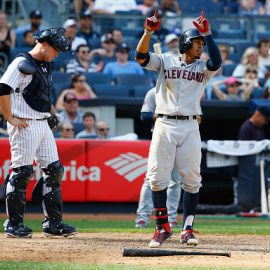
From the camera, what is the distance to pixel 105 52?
1695 centimetres

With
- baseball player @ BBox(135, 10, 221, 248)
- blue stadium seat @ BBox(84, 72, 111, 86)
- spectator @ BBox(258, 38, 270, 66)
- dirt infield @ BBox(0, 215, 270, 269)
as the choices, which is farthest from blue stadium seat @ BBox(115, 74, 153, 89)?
baseball player @ BBox(135, 10, 221, 248)

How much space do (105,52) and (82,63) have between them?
2.93ft

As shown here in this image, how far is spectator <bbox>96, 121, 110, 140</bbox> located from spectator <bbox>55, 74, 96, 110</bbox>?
836 millimetres

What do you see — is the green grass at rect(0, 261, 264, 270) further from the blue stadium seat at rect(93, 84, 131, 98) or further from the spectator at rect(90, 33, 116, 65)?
the spectator at rect(90, 33, 116, 65)

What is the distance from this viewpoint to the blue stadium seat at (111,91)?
15337 millimetres

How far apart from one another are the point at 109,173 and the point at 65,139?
82 cm

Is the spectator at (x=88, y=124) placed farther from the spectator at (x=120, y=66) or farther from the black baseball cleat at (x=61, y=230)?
the black baseball cleat at (x=61, y=230)

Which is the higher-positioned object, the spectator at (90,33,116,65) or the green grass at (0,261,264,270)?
the spectator at (90,33,116,65)

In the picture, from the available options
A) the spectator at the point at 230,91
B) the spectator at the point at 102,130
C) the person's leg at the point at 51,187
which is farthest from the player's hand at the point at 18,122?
the spectator at the point at 230,91

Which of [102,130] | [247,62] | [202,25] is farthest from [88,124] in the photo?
[202,25]

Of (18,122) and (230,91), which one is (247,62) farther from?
(18,122)

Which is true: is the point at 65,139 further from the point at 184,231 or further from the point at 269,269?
the point at 269,269

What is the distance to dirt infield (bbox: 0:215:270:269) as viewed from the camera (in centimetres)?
703

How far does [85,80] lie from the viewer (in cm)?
1538
